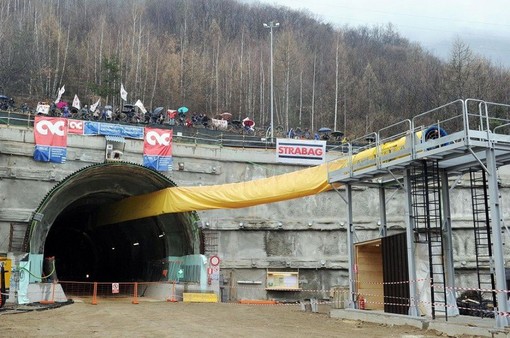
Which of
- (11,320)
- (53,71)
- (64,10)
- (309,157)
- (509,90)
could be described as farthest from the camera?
(64,10)

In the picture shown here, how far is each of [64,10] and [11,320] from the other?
9586cm

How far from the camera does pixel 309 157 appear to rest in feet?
110

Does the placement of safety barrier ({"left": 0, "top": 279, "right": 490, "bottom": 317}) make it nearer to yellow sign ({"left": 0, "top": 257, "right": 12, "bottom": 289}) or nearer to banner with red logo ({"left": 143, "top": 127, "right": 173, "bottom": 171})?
yellow sign ({"left": 0, "top": 257, "right": 12, "bottom": 289})

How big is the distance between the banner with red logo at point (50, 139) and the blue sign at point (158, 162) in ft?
13.8

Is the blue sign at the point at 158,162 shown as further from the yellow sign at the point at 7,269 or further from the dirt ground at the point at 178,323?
the yellow sign at the point at 7,269

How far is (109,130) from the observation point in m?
30.0

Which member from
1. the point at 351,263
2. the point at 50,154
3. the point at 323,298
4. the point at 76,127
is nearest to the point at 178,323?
the point at 351,263

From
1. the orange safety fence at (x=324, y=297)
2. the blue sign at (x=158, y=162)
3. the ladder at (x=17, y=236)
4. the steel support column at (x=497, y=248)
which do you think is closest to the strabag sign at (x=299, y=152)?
the blue sign at (x=158, y=162)

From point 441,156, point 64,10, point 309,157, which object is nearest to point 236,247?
point 309,157

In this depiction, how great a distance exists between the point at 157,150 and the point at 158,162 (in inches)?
26.0

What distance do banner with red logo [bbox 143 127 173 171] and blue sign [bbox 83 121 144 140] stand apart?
0.99 metres

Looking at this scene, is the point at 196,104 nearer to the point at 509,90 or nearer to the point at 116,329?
the point at 509,90

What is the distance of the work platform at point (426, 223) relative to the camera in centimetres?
1536

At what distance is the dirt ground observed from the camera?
15180 millimetres
